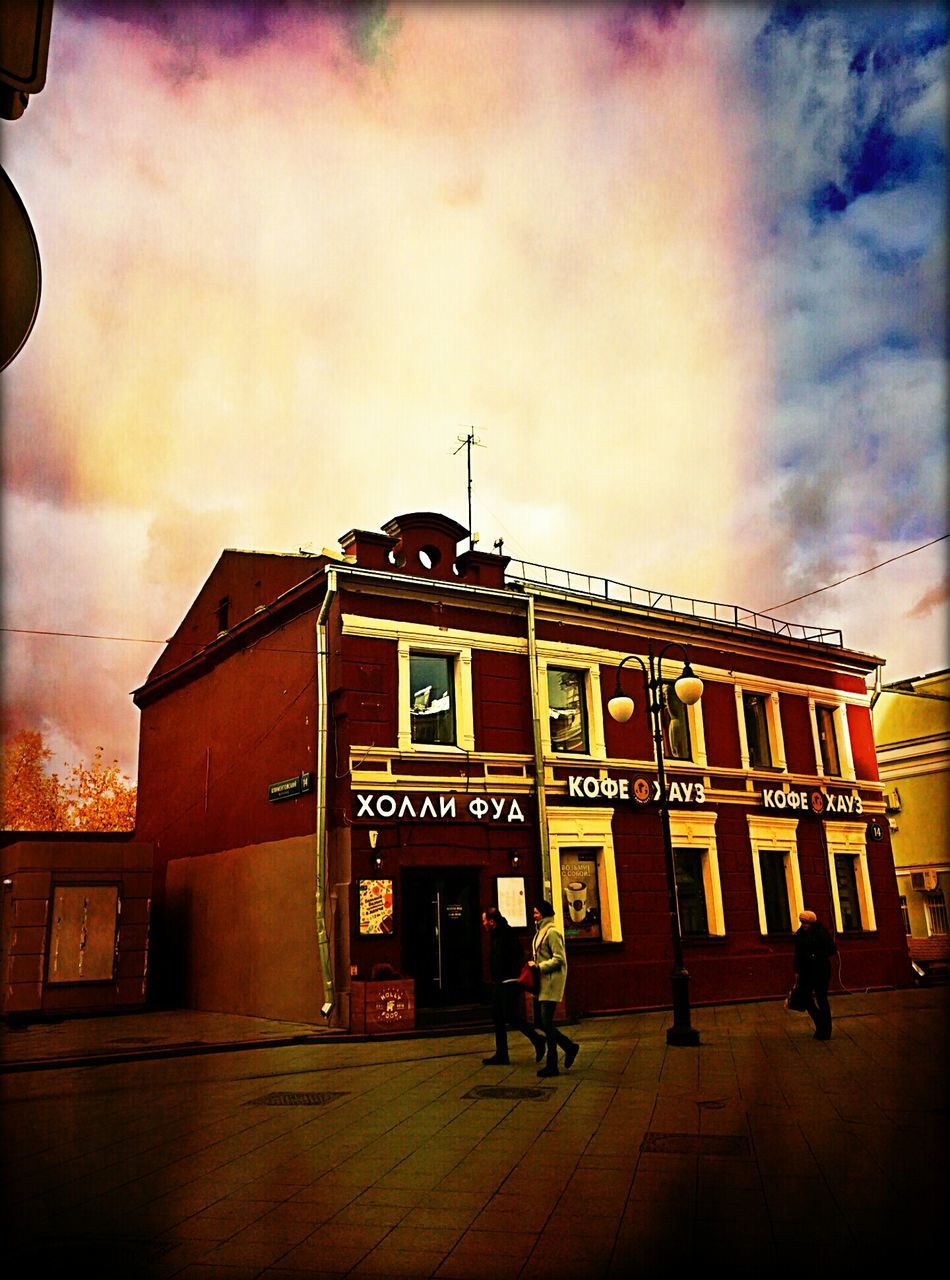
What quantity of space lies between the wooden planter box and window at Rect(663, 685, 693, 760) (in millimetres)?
9558

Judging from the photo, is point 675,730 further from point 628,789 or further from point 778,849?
point 778,849

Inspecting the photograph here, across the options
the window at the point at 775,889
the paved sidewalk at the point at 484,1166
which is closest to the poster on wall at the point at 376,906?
the paved sidewalk at the point at 484,1166

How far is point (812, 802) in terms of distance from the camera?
26859 mm

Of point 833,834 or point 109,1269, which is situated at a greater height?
point 833,834

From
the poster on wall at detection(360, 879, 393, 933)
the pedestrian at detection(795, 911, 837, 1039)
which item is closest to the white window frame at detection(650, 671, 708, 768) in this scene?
the poster on wall at detection(360, 879, 393, 933)

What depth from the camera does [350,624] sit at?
19688mm

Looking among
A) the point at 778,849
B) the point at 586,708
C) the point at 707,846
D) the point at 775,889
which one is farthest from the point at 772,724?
the point at 586,708

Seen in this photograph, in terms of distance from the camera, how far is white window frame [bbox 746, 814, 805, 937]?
2497cm

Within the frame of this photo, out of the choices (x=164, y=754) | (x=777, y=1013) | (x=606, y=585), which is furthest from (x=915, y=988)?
(x=164, y=754)

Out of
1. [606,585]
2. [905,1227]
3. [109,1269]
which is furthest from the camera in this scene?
[606,585]

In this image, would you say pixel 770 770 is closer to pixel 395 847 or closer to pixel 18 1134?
pixel 395 847

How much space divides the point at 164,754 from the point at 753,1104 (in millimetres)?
21927

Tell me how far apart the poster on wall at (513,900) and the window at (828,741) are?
12.1m

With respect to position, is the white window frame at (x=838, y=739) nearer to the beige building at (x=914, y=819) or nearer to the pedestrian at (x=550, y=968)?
the beige building at (x=914, y=819)
